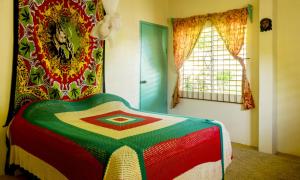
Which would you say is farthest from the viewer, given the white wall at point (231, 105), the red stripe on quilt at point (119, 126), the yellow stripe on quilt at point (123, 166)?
the white wall at point (231, 105)

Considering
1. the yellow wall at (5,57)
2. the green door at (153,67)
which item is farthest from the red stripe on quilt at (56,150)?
the green door at (153,67)

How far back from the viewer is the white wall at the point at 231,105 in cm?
379

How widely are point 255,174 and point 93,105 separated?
2.05m

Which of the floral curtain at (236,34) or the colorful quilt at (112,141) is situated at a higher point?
the floral curtain at (236,34)

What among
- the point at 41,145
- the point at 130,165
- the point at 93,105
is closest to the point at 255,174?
the point at 130,165

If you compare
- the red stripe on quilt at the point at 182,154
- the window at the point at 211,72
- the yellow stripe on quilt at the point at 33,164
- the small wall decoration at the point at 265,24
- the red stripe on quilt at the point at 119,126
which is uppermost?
the small wall decoration at the point at 265,24

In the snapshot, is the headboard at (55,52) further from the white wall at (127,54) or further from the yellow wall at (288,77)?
the yellow wall at (288,77)

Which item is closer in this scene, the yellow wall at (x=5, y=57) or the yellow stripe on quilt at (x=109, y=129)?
the yellow stripe on quilt at (x=109, y=129)

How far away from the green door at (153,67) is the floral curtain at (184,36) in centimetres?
22

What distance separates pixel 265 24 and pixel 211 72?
1.12 metres

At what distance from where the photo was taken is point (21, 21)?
276 cm

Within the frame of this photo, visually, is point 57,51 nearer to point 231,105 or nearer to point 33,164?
point 33,164

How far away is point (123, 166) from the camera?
1540 millimetres

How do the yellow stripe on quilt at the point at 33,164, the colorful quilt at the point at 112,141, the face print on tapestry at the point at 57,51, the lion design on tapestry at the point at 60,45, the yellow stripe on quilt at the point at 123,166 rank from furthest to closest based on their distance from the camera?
1. the lion design on tapestry at the point at 60,45
2. the face print on tapestry at the point at 57,51
3. the yellow stripe on quilt at the point at 33,164
4. the colorful quilt at the point at 112,141
5. the yellow stripe on quilt at the point at 123,166
